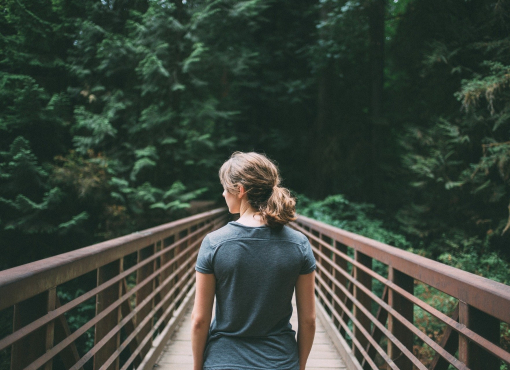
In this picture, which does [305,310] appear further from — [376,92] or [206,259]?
[376,92]

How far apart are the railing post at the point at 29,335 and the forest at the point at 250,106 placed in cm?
703

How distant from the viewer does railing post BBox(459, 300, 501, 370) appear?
1582 millimetres

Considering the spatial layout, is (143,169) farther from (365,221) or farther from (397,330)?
(397,330)

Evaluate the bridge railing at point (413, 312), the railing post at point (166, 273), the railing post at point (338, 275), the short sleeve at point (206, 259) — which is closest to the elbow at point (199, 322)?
the short sleeve at point (206, 259)

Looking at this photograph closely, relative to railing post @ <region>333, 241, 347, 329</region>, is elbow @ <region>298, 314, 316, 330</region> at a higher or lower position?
higher

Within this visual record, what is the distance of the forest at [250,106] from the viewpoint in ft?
28.2

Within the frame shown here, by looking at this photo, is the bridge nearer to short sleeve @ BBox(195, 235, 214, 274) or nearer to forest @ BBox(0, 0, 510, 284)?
short sleeve @ BBox(195, 235, 214, 274)

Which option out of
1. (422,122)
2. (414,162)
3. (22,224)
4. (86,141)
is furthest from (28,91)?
(422,122)

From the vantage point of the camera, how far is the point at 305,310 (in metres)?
1.70

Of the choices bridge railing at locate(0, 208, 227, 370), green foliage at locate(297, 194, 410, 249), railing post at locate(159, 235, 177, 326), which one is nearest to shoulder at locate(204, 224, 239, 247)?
bridge railing at locate(0, 208, 227, 370)

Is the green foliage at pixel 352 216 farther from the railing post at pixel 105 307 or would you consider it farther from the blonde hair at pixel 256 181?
the blonde hair at pixel 256 181

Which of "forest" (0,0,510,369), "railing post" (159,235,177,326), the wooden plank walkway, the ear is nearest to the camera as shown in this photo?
the ear

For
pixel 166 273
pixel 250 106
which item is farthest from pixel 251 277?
pixel 250 106

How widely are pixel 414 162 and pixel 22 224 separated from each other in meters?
10.6
